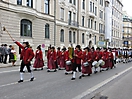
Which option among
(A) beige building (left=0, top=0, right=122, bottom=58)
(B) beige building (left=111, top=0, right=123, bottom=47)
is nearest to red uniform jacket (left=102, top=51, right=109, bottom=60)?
(A) beige building (left=0, top=0, right=122, bottom=58)

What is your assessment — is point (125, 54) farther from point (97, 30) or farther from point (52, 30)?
point (97, 30)

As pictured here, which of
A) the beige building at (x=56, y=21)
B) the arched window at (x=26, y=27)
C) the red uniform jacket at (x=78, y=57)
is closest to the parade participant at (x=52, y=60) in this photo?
the red uniform jacket at (x=78, y=57)

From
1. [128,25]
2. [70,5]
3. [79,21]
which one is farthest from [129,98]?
[128,25]

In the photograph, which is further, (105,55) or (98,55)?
(105,55)

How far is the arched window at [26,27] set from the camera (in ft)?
92.2

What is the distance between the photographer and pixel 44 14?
3284 cm

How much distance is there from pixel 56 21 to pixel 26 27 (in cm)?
819

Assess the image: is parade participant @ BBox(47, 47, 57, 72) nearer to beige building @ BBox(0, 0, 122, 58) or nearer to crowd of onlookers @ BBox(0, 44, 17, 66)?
crowd of onlookers @ BBox(0, 44, 17, 66)

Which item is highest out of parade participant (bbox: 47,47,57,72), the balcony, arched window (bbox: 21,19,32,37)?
the balcony

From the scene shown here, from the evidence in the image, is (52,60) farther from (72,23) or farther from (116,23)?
(116,23)

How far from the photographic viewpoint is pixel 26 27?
28.7 meters

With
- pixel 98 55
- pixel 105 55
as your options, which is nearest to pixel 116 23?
pixel 105 55

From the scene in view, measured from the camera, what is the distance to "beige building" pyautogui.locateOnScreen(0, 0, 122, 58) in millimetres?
26547

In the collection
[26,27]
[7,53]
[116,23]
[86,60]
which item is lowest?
[86,60]
